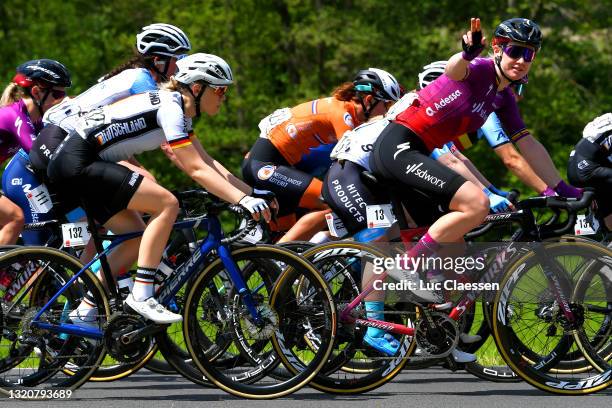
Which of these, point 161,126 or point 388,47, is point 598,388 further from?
point 388,47

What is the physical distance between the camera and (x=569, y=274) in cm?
792

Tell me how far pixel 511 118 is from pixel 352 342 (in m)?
2.22

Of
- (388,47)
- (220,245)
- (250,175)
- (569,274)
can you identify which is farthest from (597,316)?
(388,47)

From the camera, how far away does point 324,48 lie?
31.6 meters

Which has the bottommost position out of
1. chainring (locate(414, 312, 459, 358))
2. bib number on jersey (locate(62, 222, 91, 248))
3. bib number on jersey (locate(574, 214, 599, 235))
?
chainring (locate(414, 312, 459, 358))

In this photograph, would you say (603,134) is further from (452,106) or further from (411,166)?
(411,166)

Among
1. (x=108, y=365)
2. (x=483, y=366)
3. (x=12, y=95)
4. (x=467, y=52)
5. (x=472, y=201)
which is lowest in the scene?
(x=483, y=366)

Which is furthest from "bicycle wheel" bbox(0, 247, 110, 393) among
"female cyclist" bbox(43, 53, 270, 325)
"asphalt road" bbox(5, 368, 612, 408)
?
"asphalt road" bbox(5, 368, 612, 408)

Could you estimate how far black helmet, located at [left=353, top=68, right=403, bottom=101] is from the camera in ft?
31.8

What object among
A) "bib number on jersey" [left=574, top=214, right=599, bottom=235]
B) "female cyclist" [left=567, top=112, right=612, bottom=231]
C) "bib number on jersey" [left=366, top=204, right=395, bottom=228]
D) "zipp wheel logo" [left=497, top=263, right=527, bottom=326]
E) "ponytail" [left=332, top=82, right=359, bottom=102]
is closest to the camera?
"zipp wheel logo" [left=497, top=263, right=527, bottom=326]

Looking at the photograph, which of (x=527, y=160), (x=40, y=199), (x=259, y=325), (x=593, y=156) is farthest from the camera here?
(x=593, y=156)

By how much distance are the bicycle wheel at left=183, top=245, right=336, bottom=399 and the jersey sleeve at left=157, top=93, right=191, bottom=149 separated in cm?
71

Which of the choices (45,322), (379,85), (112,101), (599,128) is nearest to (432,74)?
(379,85)

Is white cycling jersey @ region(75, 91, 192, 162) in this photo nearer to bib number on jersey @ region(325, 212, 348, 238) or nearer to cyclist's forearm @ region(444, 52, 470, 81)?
bib number on jersey @ region(325, 212, 348, 238)
